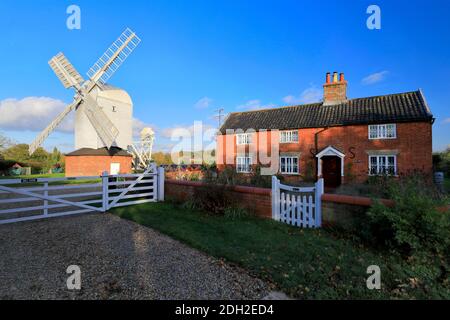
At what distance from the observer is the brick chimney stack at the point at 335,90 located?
17391mm

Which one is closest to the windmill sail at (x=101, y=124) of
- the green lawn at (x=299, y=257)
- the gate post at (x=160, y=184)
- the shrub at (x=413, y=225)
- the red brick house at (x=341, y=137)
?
the red brick house at (x=341, y=137)

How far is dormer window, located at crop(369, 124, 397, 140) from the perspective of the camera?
14523 mm

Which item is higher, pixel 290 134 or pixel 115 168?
pixel 290 134

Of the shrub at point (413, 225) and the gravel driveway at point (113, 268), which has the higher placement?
the shrub at point (413, 225)

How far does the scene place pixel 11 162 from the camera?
100 ft

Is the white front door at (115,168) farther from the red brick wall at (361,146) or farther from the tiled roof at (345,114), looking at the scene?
the red brick wall at (361,146)

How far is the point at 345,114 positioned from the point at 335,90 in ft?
8.31

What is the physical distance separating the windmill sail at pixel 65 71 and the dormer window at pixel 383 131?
27.8 m

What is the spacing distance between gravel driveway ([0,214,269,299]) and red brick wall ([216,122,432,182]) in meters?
14.7

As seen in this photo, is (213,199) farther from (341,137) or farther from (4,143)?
(4,143)

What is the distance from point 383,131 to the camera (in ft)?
48.8

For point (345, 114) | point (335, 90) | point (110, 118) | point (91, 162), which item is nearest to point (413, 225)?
point (345, 114)

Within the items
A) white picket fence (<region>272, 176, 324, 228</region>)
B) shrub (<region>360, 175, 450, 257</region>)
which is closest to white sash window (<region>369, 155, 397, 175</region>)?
white picket fence (<region>272, 176, 324, 228</region>)
